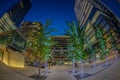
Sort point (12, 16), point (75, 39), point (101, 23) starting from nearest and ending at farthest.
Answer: point (101, 23), point (12, 16), point (75, 39)

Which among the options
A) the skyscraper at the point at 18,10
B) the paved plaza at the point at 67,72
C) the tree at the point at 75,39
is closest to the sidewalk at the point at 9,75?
the paved plaza at the point at 67,72

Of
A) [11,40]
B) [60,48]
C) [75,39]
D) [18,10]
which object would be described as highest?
[18,10]

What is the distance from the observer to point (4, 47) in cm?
280

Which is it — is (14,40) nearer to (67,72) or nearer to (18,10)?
(18,10)

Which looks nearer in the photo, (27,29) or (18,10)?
(27,29)

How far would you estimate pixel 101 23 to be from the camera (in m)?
2.68

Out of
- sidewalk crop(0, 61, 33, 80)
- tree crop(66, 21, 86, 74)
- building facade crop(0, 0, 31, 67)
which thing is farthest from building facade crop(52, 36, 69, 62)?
sidewalk crop(0, 61, 33, 80)

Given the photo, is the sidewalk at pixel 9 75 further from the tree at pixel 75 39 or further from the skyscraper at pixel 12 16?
the tree at pixel 75 39

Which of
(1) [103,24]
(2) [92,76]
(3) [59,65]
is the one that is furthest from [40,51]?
(1) [103,24]

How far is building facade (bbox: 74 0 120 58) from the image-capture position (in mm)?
2533

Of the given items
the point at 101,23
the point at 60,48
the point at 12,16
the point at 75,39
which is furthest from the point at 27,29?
the point at 75,39

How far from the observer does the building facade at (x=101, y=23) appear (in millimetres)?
2533

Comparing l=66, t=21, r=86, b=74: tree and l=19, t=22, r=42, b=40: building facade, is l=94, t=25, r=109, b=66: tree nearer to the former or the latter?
l=66, t=21, r=86, b=74: tree

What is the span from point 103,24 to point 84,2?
849mm
